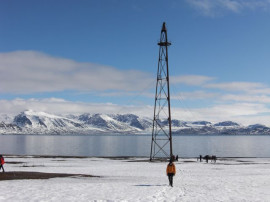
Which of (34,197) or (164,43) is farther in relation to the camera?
(164,43)

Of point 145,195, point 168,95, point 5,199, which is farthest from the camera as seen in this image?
point 168,95

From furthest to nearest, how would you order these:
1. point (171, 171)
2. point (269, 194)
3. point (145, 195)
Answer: point (171, 171) < point (269, 194) < point (145, 195)

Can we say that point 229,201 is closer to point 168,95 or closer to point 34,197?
point 34,197

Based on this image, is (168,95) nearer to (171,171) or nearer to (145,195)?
(171,171)

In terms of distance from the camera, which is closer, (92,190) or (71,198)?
(71,198)

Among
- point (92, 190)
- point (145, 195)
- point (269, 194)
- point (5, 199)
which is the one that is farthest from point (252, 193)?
point (5, 199)

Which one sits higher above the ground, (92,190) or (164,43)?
(164,43)

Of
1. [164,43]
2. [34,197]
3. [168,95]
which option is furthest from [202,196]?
[164,43]

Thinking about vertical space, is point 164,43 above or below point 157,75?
above

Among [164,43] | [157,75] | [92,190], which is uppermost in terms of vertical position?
[164,43]

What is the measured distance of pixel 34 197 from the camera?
17.3 meters

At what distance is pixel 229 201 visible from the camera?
17109 mm

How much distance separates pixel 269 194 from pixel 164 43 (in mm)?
38221

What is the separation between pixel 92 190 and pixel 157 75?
3670 centimetres
